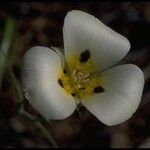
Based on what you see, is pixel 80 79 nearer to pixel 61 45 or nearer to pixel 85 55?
pixel 85 55

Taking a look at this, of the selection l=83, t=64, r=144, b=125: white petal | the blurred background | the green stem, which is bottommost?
the blurred background

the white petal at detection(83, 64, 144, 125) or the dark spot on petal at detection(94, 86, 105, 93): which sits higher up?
the white petal at detection(83, 64, 144, 125)

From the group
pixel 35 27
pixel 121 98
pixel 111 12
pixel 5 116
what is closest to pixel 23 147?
pixel 5 116

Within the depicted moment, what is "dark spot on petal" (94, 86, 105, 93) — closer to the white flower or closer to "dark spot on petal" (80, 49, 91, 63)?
Result: the white flower

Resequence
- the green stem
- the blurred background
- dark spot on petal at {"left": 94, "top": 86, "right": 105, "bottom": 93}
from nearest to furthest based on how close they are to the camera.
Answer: dark spot on petal at {"left": 94, "top": 86, "right": 105, "bottom": 93}, the green stem, the blurred background

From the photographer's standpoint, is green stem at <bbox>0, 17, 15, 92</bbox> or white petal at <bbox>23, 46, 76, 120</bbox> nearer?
white petal at <bbox>23, 46, 76, 120</bbox>

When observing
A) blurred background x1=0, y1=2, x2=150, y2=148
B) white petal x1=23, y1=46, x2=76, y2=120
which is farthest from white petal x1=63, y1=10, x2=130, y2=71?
blurred background x1=0, y1=2, x2=150, y2=148

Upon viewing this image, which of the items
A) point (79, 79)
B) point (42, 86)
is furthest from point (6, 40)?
point (42, 86)

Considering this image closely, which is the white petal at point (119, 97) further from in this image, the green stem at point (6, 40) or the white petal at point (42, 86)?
the green stem at point (6, 40)
